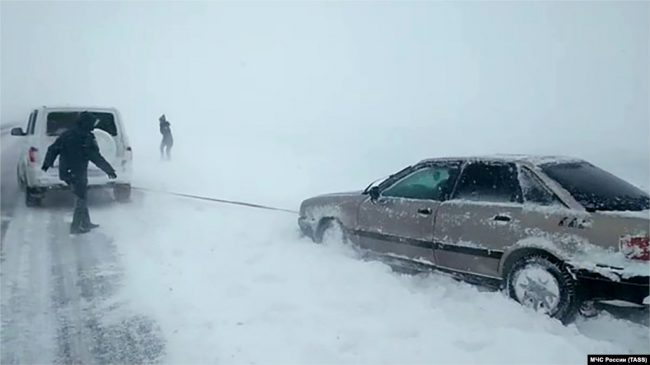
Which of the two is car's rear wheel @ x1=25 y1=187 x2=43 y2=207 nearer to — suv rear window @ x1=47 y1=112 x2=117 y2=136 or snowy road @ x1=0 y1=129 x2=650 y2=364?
suv rear window @ x1=47 y1=112 x2=117 y2=136

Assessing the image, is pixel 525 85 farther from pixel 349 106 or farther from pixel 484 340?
pixel 484 340

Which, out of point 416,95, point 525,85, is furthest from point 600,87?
point 416,95

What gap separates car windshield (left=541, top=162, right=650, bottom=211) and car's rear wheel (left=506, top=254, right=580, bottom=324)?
62 centimetres

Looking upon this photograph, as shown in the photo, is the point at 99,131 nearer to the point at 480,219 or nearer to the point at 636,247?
the point at 480,219

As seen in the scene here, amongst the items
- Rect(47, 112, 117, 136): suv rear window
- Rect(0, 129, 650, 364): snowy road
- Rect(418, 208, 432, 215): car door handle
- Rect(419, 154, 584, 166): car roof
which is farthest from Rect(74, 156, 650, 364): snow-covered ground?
Rect(47, 112, 117, 136): suv rear window

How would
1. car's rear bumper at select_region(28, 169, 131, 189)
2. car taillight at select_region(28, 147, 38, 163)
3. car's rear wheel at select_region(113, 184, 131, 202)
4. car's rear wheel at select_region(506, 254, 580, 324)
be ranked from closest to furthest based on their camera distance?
car's rear wheel at select_region(506, 254, 580, 324) → car's rear bumper at select_region(28, 169, 131, 189) → car taillight at select_region(28, 147, 38, 163) → car's rear wheel at select_region(113, 184, 131, 202)

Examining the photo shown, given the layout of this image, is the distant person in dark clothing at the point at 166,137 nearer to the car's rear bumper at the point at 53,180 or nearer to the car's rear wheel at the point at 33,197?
the car's rear wheel at the point at 33,197

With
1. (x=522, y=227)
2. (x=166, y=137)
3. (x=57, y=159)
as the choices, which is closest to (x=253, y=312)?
(x=522, y=227)

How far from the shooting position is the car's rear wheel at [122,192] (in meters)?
10.3

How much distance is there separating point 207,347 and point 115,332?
0.92 m

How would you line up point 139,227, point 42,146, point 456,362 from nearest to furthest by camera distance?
1. point 456,362
2. point 139,227
3. point 42,146

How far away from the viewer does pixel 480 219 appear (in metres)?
5.27

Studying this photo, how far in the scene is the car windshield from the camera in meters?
4.79

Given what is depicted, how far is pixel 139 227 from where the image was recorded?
852cm
